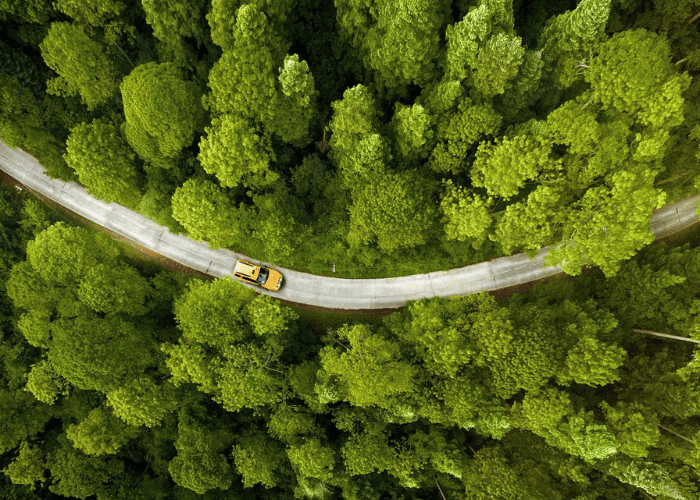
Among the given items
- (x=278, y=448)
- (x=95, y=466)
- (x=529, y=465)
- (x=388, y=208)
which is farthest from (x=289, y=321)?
(x=529, y=465)

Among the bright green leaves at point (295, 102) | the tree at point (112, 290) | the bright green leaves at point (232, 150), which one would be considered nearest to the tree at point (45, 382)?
the tree at point (112, 290)

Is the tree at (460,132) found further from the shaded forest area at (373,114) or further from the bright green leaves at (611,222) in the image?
the bright green leaves at (611,222)

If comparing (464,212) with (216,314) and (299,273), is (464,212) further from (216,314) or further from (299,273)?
(216,314)

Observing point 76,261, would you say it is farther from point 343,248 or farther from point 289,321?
point 343,248

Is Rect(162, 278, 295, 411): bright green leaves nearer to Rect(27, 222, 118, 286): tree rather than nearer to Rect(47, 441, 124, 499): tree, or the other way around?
Rect(27, 222, 118, 286): tree

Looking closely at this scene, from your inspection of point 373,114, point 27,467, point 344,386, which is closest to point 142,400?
point 27,467
